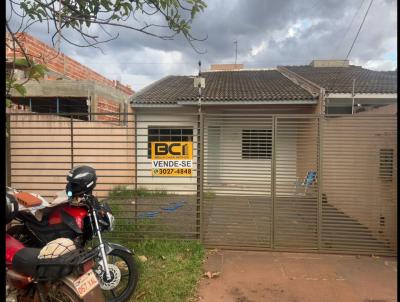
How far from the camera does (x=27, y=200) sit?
12.2 ft

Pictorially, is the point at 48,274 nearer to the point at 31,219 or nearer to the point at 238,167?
the point at 31,219

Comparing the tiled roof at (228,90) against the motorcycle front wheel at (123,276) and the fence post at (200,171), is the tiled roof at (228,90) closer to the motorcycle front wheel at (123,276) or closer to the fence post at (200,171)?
the fence post at (200,171)

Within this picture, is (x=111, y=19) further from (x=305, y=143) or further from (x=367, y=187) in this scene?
(x=367, y=187)

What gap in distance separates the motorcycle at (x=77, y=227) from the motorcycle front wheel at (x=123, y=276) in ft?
0.04

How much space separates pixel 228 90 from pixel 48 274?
11.2 meters

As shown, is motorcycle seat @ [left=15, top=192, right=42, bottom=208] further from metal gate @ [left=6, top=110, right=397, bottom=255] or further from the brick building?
the brick building

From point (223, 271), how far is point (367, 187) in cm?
276

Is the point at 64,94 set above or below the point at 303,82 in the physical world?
below

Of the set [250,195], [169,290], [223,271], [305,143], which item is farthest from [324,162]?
[169,290]

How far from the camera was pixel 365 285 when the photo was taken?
4809 millimetres

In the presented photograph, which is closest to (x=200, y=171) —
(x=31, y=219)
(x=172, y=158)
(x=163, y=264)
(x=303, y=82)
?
(x=172, y=158)

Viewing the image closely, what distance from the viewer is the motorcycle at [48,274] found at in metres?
2.64

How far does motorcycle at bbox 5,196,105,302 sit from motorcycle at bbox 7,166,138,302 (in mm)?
883
